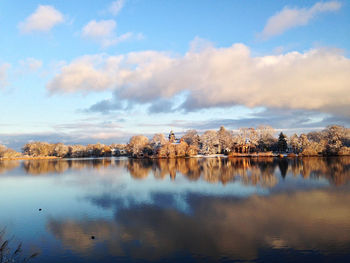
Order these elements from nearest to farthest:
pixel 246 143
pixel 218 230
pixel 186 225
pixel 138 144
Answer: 1. pixel 218 230
2. pixel 186 225
3. pixel 246 143
4. pixel 138 144

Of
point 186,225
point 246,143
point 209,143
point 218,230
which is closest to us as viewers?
point 218,230

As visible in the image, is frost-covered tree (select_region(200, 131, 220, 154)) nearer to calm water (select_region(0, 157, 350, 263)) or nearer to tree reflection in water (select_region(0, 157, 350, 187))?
tree reflection in water (select_region(0, 157, 350, 187))

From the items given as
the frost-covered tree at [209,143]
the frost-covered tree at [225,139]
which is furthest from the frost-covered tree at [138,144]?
the frost-covered tree at [225,139]

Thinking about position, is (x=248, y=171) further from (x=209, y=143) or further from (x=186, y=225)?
(x=209, y=143)

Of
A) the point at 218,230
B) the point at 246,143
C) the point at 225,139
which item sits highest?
the point at 225,139

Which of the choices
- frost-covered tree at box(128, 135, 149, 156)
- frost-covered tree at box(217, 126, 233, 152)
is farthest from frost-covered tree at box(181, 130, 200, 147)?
frost-covered tree at box(128, 135, 149, 156)

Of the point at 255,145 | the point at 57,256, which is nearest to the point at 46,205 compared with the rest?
the point at 57,256

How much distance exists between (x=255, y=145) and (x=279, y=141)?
8.02 m

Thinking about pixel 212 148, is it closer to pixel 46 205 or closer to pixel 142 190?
pixel 142 190

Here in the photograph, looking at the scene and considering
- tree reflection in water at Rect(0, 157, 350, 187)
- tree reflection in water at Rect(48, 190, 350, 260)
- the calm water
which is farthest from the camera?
tree reflection in water at Rect(0, 157, 350, 187)

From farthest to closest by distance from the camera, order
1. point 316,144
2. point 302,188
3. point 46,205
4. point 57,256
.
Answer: point 316,144 → point 302,188 → point 46,205 → point 57,256

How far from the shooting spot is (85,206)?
694 inches

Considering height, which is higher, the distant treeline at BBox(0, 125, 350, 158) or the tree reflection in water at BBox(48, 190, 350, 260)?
the distant treeline at BBox(0, 125, 350, 158)

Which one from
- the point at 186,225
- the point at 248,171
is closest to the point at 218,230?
the point at 186,225
